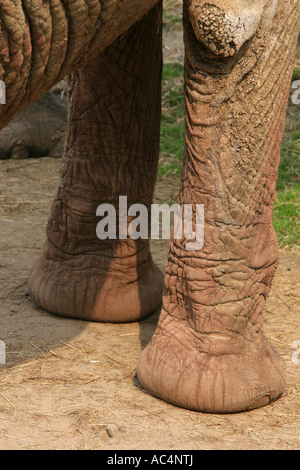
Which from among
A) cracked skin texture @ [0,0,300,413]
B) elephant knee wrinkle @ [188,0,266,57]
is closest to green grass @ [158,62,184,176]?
cracked skin texture @ [0,0,300,413]

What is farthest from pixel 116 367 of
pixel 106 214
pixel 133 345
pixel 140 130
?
pixel 140 130

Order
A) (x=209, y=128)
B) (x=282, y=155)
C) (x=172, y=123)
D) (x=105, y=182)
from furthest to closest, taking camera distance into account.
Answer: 1. (x=172, y=123)
2. (x=282, y=155)
3. (x=105, y=182)
4. (x=209, y=128)

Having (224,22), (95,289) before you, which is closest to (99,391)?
(95,289)

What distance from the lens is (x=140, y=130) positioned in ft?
8.51

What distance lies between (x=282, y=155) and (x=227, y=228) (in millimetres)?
2441

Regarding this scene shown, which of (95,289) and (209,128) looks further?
(95,289)

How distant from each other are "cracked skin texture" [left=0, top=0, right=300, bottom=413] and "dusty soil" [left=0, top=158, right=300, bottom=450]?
0.24ft

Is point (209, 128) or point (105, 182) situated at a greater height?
point (209, 128)

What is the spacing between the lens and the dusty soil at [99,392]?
1933 millimetres

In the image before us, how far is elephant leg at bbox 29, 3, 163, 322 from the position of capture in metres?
2.53

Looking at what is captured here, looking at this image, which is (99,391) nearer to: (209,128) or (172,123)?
(209,128)

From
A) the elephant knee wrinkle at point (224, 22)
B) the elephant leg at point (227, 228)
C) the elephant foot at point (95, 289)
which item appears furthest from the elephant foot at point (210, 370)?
the elephant knee wrinkle at point (224, 22)

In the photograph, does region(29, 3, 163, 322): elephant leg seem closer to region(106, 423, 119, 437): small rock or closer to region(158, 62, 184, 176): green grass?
region(106, 423, 119, 437): small rock

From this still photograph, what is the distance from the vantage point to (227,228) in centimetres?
206
